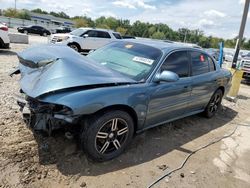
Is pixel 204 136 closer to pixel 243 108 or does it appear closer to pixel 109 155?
pixel 109 155

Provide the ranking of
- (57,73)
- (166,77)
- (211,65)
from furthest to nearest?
1. (211,65)
2. (166,77)
3. (57,73)

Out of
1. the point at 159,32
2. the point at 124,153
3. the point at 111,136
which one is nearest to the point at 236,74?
the point at 124,153

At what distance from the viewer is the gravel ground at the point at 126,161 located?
2903 millimetres

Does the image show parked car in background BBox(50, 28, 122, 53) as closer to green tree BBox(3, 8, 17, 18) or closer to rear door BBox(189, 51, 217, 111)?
rear door BBox(189, 51, 217, 111)

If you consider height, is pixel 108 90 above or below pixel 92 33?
below

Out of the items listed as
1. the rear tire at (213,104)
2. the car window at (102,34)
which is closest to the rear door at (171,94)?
the rear tire at (213,104)

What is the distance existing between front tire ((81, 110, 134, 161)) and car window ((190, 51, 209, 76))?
1.96 metres

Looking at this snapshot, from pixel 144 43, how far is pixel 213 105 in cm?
263

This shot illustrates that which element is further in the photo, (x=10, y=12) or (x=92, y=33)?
(x=10, y=12)

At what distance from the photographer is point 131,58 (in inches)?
154

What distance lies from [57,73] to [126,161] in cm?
158

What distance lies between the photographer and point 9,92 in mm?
5324

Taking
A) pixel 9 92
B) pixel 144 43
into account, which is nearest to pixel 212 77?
pixel 144 43

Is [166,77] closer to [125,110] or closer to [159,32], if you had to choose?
[125,110]
